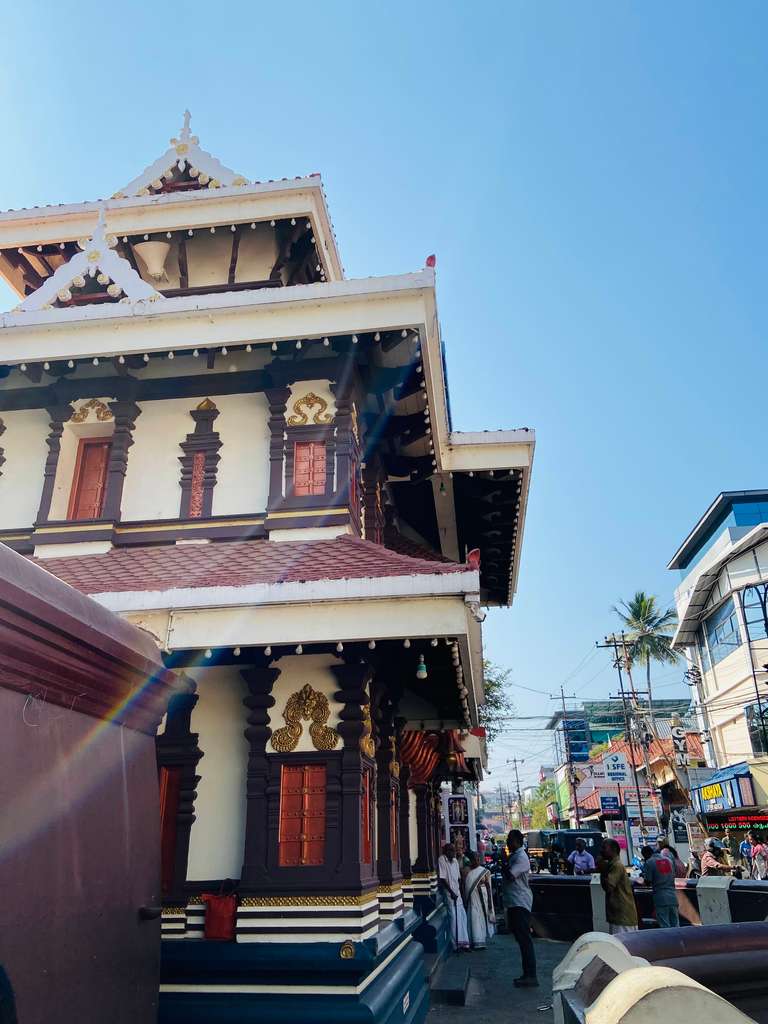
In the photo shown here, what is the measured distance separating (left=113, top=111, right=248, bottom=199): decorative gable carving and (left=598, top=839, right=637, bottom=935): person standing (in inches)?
430

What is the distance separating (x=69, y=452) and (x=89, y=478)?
1.34 ft

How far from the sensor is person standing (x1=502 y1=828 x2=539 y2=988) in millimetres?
10414

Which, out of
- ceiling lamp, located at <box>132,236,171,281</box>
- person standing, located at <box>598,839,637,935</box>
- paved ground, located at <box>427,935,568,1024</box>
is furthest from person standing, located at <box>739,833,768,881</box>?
A: ceiling lamp, located at <box>132,236,171,281</box>

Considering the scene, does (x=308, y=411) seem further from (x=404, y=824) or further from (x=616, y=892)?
(x=616, y=892)

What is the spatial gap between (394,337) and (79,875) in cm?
628

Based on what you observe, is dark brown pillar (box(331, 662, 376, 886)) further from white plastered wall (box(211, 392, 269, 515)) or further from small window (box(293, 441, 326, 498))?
white plastered wall (box(211, 392, 269, 515))

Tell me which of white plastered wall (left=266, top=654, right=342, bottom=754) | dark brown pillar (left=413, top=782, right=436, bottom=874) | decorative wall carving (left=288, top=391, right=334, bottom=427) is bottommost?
dark brown pillar (left=413, top=782, right=436, bottom=874)

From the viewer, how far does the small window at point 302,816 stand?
6785mm

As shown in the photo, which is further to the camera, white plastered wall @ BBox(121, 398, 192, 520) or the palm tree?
the palm tree

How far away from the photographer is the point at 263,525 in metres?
8.57

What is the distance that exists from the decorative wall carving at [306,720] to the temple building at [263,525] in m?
0.02

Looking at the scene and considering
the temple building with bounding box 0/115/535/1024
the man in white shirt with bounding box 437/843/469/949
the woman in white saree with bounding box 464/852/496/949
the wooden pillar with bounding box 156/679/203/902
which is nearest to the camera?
the temple building with bounding box 0/115/535/1024

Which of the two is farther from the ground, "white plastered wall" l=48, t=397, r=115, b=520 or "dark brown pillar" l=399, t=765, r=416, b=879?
"white plastered wall" l=48, t=397, r=115, b=520

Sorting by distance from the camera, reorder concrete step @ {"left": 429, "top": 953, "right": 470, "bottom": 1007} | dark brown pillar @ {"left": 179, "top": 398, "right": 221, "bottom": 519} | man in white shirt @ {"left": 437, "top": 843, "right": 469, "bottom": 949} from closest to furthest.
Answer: dark brown pillar @ {"left": 179, "top": 398, "right": 221, "bottom": 519} → concrete step @ {"left": 429, "top": 953, "right": 470, "bottom": 1007} → man in white shirt @ {"left": 437, "top": 843, "right": 469, "bottom": 949}
